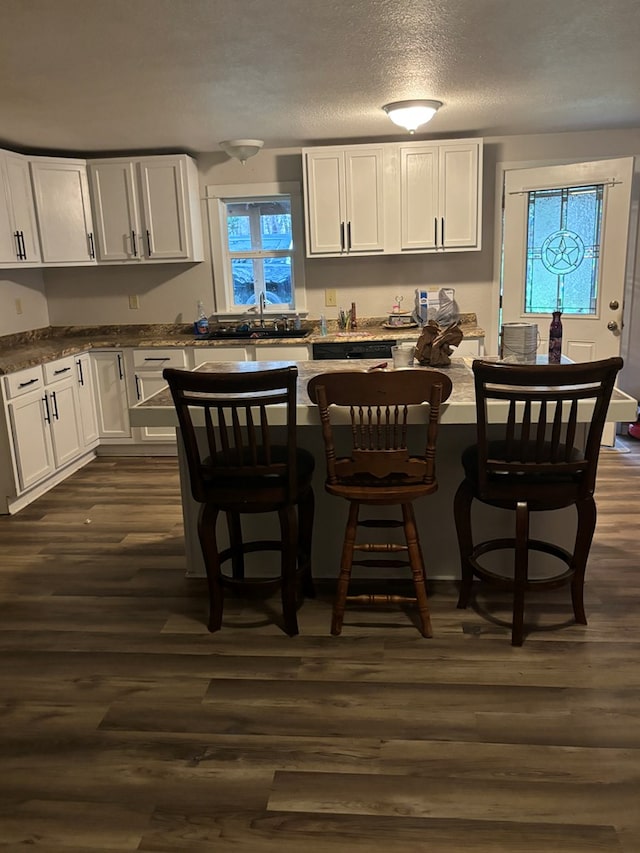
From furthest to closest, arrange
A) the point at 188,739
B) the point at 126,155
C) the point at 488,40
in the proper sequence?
the point at 126,155 < the point at 488,40 < the point at 188,739

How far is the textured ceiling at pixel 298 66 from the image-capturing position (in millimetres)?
2509

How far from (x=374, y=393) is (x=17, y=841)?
162 cm

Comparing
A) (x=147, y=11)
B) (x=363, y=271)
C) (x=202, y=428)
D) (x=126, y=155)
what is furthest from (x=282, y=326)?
(x=147, y=11)

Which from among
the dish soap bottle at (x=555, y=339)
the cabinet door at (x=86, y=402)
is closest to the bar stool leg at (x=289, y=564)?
the dish soap bottle at (x=555, y=339)

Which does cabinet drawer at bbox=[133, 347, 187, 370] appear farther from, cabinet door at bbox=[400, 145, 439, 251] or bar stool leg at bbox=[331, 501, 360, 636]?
bar stool leg at bbox=[331, 501, 360, 636]

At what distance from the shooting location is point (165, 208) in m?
5.17

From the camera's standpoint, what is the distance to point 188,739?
2109 mm

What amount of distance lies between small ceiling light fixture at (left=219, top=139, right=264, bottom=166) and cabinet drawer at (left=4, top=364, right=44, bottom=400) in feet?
6.46

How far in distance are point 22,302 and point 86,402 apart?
100 cm

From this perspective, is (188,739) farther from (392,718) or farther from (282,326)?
(282,326)

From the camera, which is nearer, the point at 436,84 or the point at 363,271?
the point at 436,84

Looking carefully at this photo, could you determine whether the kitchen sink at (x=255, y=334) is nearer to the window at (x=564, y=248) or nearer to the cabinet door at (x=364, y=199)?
the cabinet door at (x=364, y=199)

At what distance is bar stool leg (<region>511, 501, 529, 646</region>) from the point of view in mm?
2475

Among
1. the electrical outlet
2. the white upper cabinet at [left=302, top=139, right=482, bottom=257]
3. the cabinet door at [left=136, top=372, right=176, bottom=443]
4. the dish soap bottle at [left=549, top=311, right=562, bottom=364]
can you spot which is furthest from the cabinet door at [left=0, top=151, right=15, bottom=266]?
the dish soap bottle at [left=549, top=311, right=562, bottom=364]
